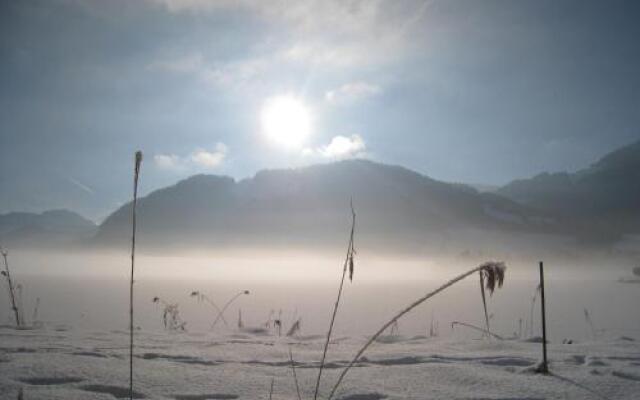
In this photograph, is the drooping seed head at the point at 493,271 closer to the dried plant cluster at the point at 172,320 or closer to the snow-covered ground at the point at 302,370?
the snow-covered ground at the point at 302,370

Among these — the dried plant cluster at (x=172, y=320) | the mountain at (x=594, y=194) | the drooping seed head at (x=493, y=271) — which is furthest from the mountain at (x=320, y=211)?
the drooping seed head at (x=493, y=271)

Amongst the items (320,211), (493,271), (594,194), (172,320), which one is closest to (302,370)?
(493,271)

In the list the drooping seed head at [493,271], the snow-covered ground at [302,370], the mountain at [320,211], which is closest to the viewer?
the drooping seed head at [493,271]

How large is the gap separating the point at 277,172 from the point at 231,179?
377 inches

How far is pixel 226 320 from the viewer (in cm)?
579

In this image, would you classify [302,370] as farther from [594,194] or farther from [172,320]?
[594,194]

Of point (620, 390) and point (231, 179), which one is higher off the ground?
point (231, 179)

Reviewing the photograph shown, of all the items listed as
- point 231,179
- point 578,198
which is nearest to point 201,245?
point 231,179

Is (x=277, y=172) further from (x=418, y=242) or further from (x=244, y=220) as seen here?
(x=418, y=242)

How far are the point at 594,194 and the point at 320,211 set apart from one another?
5170 centimetres

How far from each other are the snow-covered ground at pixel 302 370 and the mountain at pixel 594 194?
6319 centimetres

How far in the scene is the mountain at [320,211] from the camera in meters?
49.4

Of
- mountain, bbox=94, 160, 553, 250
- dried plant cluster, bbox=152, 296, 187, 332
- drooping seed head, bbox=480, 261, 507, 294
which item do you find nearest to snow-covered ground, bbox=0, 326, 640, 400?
drooping seed head, bbox=480, 261, 507, 294

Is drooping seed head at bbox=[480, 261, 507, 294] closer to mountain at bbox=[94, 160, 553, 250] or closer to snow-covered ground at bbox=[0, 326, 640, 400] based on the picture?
snow-covered ground at bbox=[0, 326, 640, 400]
